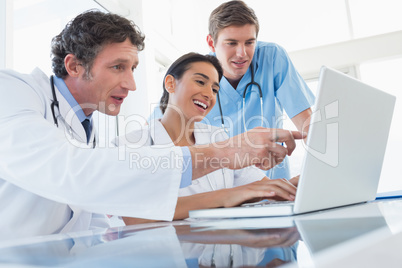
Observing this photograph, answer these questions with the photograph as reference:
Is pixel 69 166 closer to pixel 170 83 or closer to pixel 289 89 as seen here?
pixel 170 83

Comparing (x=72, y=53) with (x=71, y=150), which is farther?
(x=72, y=53)

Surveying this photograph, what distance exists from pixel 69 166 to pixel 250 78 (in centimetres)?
139

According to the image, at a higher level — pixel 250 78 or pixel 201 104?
pixel 250 78

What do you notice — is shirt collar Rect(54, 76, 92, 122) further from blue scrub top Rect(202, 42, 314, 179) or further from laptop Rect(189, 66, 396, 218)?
blue scrub top Rect(202, 42, 314, 179)

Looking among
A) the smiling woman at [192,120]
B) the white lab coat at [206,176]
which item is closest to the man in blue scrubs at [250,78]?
the smiling woman at [192,120]

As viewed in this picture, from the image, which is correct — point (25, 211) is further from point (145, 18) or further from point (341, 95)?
point (145, 18)

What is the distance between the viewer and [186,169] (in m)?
0.68

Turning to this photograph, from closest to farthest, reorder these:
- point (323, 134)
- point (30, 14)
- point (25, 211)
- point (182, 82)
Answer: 1. point (323, 134)
2. point (25, 211)
3. point (182, 82)
4. point (30, 14)

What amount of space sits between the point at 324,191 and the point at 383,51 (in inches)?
135

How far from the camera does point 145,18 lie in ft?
10.5

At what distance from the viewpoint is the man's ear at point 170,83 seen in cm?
167

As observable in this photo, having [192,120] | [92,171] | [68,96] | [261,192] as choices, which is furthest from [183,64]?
[92,171]

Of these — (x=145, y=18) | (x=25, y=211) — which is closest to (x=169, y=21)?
(x=145, y=18)

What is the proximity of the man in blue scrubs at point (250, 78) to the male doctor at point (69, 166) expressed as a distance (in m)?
0.92
